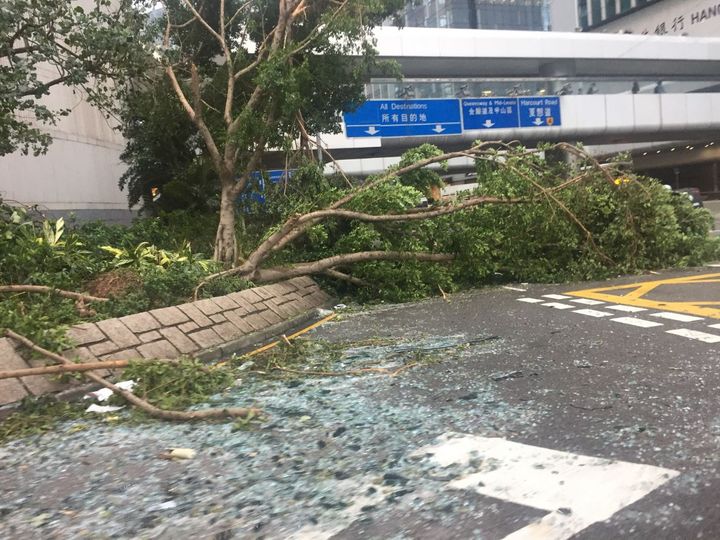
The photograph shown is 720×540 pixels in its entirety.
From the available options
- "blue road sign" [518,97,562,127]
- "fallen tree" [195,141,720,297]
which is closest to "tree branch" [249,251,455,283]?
"fallen tree" [195,141,720,297]

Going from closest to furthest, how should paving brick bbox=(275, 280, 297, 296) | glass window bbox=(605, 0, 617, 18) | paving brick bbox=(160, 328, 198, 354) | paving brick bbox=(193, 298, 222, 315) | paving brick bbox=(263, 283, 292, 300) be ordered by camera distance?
1. paving brick bbox=(160, 328, 198, 354)
2. paving brick bbox=(193, 298, 222, 315)
3. paving brick bbox=(263, 283, 292, 300)
4. paving brick bbox=(275, 280, 297, 296)
5. glass window bbox=(605, 0, 617, 18)

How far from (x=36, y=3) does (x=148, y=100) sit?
15.3 ft

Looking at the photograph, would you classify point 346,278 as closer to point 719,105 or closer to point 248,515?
point 248,515

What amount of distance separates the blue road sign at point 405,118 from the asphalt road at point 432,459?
54.6ft

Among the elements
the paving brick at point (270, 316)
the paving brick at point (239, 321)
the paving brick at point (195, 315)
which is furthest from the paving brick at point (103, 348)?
the paving brick at point (270, 316)

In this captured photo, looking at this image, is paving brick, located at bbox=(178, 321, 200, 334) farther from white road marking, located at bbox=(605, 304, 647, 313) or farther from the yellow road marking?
the yellow road marking

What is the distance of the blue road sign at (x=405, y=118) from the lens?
21141 millimetres

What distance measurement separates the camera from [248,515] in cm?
274

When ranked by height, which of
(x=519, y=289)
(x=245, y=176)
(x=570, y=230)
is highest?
(x=245, y=176)

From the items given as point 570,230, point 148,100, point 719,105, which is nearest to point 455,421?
point 570,230

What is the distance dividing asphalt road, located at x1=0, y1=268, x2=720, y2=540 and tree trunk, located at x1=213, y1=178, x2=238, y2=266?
4941mm

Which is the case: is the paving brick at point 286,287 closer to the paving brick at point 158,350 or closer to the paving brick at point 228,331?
the paving brick at point 228,331

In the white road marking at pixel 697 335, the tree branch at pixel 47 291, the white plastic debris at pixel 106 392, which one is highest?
the tree branch at pixel 47 291

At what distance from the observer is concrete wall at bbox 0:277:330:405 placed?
4727 mm
